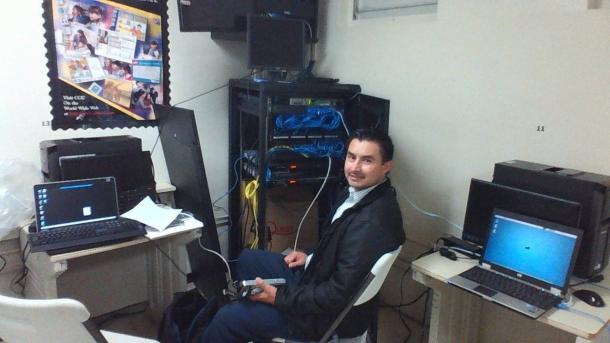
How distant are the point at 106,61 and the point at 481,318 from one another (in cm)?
236

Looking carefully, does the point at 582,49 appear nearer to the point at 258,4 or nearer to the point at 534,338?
the point at 534,338

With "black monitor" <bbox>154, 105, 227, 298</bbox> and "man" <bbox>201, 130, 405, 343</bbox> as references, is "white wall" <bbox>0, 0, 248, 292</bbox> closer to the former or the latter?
"black monitor" <bbox>154, 105, 227, 298</bbox>

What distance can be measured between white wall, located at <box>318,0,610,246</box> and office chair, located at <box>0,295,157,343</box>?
1.78m

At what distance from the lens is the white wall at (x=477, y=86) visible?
177 cm

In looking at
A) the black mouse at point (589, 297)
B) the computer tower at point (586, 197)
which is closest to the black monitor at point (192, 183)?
the computer tower at point (586, 197)

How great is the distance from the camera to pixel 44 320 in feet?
3.44

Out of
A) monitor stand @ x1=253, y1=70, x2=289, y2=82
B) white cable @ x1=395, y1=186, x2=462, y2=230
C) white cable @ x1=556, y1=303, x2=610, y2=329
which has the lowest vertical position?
white cable @ x1=556, y1=303, x2=610, y2=329

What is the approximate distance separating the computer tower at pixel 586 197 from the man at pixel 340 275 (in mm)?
573

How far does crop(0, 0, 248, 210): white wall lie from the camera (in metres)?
2.09

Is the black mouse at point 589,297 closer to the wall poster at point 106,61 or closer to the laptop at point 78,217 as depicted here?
the laptop at point 78,217

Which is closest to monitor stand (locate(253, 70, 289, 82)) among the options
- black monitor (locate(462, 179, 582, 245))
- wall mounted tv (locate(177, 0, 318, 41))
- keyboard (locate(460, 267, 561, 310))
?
wall mounted tv (locate(177, 0, 318, 41))

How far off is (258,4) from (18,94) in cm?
136

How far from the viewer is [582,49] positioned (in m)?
1.76

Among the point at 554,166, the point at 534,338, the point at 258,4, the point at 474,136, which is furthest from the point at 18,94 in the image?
the point at 534,338
